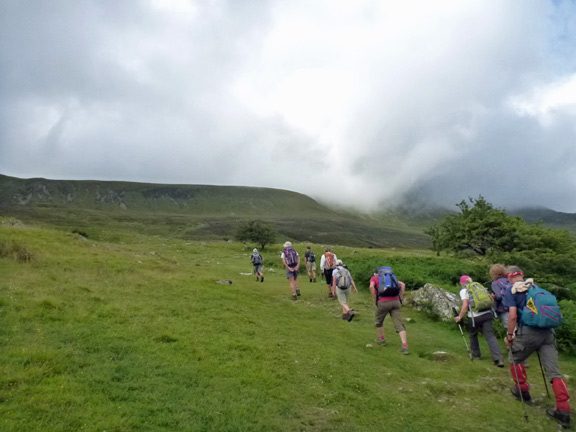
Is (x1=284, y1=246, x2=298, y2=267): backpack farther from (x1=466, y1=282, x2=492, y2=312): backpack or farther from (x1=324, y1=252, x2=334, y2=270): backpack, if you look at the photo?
(x1=466, y1=282, x2=492, y2=312): backpack

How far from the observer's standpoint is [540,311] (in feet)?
24.2

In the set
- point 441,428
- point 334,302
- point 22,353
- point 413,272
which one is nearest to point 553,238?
point 413,272

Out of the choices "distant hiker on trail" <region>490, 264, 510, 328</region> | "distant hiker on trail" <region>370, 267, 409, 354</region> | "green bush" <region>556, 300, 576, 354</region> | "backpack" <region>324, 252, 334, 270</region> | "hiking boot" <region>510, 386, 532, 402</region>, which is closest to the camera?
"hiking boot" <region>510, 386, 532, 402</region>

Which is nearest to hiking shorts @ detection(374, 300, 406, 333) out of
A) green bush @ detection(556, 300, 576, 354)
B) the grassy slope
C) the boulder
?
the grassy slope

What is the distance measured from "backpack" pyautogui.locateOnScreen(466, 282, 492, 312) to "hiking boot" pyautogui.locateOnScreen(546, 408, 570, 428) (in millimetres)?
3508

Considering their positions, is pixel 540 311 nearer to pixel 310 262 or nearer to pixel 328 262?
pixel 328 262

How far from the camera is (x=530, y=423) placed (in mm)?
7250

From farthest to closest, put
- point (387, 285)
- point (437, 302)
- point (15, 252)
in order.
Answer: point (15, 252) < point (437, 302) < point (387, 285)

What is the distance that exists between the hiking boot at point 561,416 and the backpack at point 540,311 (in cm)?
182

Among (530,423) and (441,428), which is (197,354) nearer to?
(441,428)

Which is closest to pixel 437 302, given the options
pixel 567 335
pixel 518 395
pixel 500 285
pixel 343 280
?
pixel 567 335

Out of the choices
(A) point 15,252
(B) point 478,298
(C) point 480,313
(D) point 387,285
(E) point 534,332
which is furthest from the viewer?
(A) point 15,252

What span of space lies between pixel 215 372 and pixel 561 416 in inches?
301

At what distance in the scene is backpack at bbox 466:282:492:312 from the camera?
34.9ft
